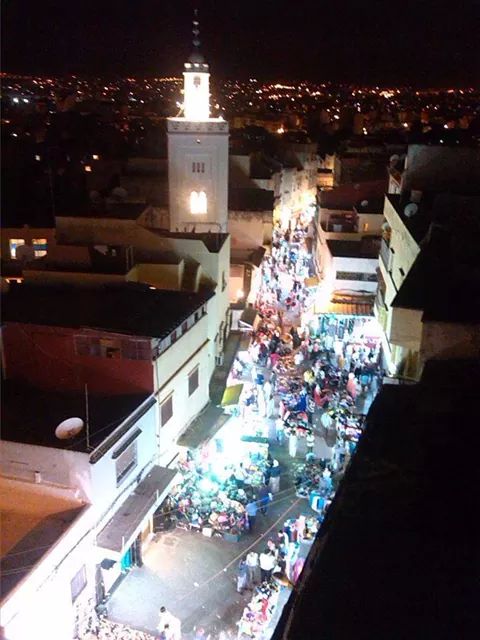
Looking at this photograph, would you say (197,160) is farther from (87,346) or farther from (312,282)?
(87,346)

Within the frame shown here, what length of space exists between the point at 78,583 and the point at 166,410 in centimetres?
433

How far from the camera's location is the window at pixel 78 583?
34.9ft

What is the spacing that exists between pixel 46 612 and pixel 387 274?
48.5 feet

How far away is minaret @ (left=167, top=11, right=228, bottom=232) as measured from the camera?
23.2m

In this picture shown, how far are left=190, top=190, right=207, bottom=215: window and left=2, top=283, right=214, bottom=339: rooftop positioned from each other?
26.2ft

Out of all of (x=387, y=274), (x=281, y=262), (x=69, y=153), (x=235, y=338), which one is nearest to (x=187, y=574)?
(x=235, y=338)

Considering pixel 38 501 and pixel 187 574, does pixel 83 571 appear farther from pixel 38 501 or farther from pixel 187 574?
pixel 187 574

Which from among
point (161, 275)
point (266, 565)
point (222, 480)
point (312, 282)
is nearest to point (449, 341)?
point (266, 565)

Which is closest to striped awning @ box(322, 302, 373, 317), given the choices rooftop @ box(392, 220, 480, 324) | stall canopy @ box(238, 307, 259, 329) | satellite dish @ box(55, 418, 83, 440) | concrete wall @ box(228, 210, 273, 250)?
stall canopy @ box(238, 307, 259, 329)

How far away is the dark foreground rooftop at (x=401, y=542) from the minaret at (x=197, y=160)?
623 inches

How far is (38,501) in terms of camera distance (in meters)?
11.0

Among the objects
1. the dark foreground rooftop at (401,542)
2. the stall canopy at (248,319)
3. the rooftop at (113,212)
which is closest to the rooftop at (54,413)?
the dark foreground rooftop at (401,542)

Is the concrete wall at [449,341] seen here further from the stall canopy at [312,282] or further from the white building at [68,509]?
the stall canopy at [312,282]

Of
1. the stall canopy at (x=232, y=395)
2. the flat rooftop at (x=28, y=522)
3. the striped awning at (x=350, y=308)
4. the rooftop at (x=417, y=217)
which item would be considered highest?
the rooftop at (x=417, y=217)
